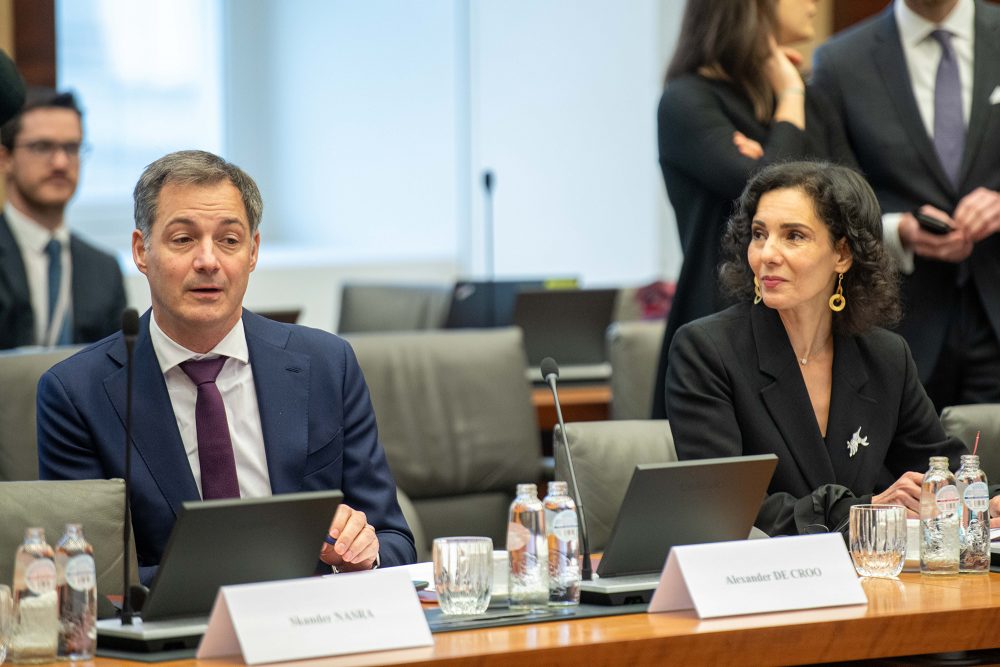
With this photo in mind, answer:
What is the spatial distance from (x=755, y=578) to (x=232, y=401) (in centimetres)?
88

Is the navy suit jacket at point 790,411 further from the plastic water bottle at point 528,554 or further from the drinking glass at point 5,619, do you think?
the drinking glass at point 5,619

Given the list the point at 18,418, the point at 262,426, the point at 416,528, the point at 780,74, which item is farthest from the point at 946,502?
the point at 18,418

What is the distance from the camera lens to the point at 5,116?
9.64 ft

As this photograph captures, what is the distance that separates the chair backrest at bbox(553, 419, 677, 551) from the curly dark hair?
0.34 metres

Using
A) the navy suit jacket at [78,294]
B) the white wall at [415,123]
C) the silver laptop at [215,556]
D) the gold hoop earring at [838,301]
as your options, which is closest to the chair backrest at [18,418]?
the navy suit jacket at [78,294]

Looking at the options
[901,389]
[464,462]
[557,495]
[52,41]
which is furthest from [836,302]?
[52,41]

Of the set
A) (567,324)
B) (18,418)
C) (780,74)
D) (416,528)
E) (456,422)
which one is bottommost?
(416,528)

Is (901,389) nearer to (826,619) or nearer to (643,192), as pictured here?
(826,619)

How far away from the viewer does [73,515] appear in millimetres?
2104

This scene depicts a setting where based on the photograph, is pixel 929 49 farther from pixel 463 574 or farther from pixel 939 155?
pixel 463 574

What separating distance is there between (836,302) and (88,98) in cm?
476

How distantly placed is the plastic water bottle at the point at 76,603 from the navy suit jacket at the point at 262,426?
516 millimetres

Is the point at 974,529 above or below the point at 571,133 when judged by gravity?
below

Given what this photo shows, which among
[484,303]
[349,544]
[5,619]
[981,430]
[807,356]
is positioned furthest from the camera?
[484,303]
